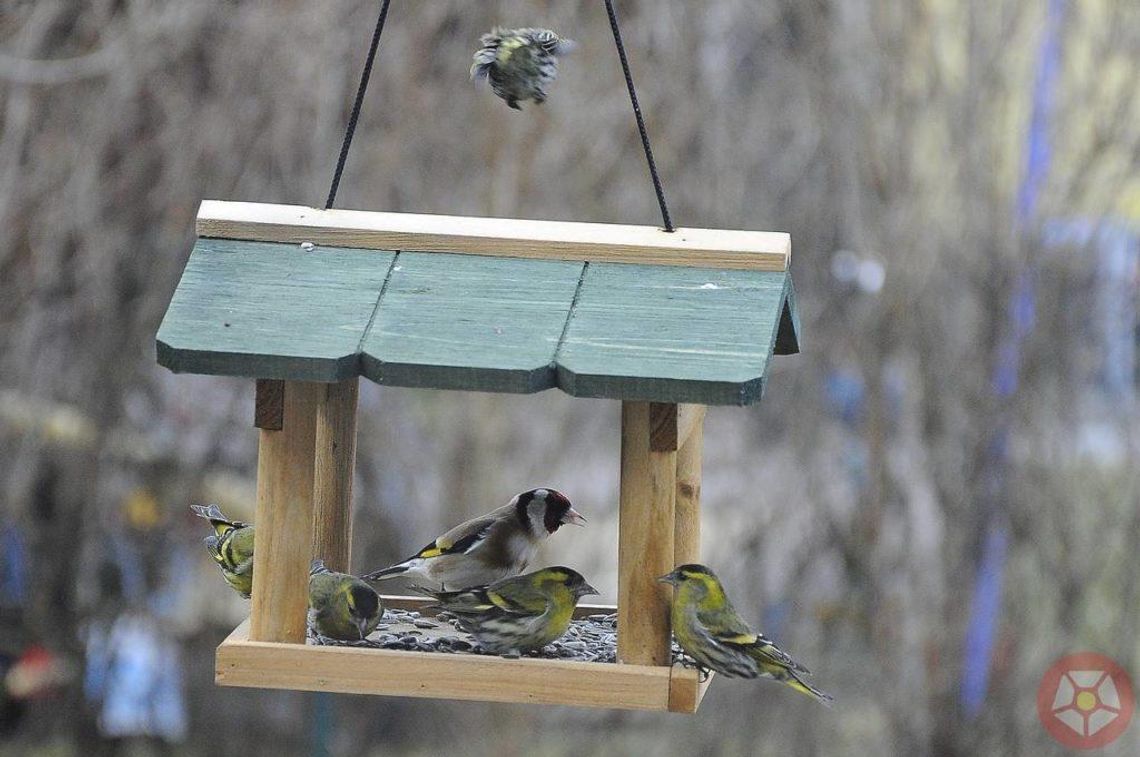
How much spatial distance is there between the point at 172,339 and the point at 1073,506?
14.4 ft

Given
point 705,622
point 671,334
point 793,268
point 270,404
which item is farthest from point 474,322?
point 793,268

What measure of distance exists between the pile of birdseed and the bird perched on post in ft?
3.61

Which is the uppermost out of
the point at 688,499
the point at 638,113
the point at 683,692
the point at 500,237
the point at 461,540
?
the point at 638,113

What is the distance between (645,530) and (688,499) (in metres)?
0.37

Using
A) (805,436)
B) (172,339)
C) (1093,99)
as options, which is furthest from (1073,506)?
(172,339)

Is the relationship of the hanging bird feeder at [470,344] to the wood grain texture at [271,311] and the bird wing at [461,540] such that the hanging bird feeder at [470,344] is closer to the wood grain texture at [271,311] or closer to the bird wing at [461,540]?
the wood grain texture at [271,311]

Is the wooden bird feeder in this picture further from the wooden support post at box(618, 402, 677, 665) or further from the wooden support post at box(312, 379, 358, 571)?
the wooden support post at box(312, 379, 358, 571)

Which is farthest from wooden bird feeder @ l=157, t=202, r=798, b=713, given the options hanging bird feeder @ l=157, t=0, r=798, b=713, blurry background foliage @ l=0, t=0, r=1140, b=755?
blurry background foliage @ l=0, t=0, r=1140, b=755

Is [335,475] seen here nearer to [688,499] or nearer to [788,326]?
[688,499]

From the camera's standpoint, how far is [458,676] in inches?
108

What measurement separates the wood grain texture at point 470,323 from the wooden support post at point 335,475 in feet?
1.99

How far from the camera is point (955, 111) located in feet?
19.5

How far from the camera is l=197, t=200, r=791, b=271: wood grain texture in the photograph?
110 inches

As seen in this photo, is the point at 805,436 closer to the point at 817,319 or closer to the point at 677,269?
the point at 817,319
